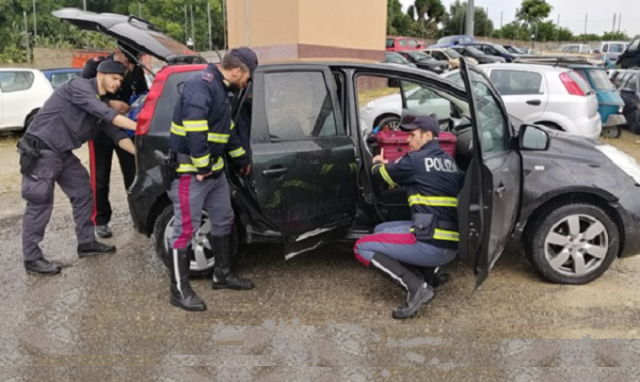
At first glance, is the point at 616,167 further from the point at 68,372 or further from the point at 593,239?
the point at 68,372

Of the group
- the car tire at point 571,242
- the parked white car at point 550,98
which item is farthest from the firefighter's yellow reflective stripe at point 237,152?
the parked white car at point 550,98

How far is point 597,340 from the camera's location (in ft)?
Answer: 11.5

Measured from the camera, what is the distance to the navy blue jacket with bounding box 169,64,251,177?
3621mm

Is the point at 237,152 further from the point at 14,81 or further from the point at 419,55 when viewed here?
the point at 419,55

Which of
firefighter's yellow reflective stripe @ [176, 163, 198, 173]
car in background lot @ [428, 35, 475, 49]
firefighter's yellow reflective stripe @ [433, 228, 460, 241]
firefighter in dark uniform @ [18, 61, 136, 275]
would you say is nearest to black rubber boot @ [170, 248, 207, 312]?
firefighter's yellow reflective stripe @ [176, 163, 198, 173]

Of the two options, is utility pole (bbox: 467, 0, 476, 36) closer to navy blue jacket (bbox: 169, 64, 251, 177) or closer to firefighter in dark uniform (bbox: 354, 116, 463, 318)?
firefighter in dark uniform (bbox: 354, 116, 463, 318)

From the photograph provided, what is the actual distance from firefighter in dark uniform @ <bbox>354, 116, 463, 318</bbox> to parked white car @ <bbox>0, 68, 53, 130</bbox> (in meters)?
10.0

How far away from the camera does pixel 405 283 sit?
3809 millimetres

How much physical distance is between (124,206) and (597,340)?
5110 millimetres

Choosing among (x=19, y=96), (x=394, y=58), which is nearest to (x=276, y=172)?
(x=19, y=96)

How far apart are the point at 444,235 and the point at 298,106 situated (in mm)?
1364

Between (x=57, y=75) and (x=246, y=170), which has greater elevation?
(x=57, y=75)

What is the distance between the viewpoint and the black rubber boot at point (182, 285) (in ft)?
12.8

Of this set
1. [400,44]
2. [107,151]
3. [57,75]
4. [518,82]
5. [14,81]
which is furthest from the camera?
[400,44]
